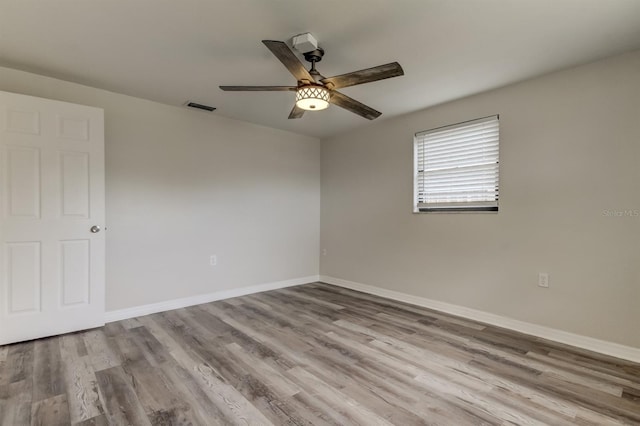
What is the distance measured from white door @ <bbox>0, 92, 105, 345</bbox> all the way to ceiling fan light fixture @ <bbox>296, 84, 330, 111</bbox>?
2142 mm

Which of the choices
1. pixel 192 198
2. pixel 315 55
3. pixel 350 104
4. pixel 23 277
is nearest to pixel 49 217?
Result: pixel 23 277

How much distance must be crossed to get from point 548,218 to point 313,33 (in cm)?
256

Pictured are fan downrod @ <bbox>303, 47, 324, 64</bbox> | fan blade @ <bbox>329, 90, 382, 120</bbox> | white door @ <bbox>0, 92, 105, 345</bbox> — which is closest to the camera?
fan downrod @ <bbox>303, 47, 324, 64</bbox>

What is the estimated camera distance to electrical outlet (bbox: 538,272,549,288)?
281 cm

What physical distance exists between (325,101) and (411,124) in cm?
197

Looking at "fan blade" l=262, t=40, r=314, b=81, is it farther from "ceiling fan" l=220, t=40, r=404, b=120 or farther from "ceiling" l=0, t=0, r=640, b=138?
"ceiling" l=0, t=0, r=640, b=138

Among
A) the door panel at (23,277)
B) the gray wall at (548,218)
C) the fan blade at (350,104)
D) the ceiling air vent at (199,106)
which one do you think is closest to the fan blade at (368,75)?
the fan blade at (350,104)

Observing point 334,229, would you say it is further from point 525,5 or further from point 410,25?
point 525,5

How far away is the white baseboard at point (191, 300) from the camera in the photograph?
3.27 meters

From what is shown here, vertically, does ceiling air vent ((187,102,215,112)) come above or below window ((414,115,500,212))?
above

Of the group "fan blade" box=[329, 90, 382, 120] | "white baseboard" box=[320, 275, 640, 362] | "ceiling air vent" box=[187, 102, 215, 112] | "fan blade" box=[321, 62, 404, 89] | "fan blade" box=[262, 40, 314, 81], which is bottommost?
"white baseboard" box=[320, 275, 640, 362]

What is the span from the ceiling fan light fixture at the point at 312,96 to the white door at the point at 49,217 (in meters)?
2.14

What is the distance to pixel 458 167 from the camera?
→ 3486 mm

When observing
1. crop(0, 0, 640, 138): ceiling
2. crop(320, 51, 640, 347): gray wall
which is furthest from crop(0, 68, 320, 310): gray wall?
crop(320, 51, 640, 347): gray wall
